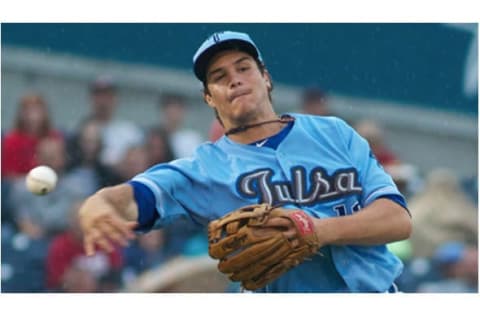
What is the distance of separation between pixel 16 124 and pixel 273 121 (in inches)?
143

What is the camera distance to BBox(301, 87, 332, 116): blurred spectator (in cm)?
820

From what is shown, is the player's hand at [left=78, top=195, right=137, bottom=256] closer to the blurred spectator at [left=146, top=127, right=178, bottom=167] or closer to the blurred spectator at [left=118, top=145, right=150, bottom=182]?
the blurred spectator at [left=118, top=145, right=150, bottom=182]

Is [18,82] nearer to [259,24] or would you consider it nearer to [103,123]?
[103,123]

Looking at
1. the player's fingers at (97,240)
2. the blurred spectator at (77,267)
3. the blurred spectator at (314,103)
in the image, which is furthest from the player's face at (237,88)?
the blurred spectator at (314,103)

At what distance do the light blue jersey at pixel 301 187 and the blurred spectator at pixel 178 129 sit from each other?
332cm

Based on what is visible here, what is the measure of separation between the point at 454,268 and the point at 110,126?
2.44m

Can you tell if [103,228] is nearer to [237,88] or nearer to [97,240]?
[97,240]

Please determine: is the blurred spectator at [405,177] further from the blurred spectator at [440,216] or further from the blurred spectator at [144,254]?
the blurred spectator at [144,254]

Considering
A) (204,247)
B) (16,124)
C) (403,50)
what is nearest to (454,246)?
(204,247)

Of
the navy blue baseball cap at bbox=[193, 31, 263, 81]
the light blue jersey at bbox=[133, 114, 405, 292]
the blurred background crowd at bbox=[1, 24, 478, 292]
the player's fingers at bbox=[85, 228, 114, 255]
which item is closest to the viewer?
the player's fingers at bbox=[85, 228, 114, 255]

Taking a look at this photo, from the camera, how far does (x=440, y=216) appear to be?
7.75 meters

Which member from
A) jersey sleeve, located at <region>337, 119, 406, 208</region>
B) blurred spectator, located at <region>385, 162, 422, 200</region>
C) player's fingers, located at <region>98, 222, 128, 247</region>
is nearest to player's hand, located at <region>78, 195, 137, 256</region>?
player's fingers, located at <region>98, 222, 128, 247</region>

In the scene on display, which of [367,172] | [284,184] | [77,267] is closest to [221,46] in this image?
[284,184]

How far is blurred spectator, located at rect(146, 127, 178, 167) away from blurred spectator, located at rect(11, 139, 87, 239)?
1.77 feet
